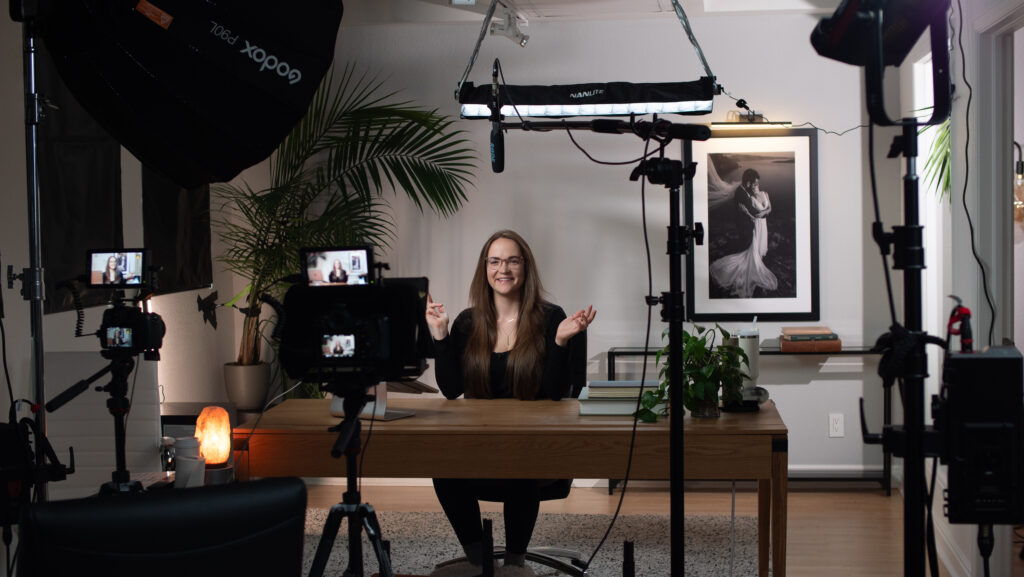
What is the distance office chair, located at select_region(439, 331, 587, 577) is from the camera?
3424 millimetres

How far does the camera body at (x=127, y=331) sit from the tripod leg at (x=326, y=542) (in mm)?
755

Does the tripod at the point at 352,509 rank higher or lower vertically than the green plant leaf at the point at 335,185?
lower

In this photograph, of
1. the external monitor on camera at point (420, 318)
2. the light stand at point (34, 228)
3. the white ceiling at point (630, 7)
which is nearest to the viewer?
the external monitor on camera at point (420, 318)

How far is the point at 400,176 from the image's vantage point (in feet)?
15.1

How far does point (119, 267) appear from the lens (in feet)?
8.09

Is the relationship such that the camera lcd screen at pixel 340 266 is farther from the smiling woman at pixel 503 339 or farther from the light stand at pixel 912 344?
the smiling woman at pixel 503 339

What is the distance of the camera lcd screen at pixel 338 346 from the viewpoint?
2.04m

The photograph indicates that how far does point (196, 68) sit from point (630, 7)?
3.23 m

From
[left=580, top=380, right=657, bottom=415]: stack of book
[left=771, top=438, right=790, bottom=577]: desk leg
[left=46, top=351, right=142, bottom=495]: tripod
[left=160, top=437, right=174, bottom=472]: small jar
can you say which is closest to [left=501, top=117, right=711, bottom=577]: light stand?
[left=771, top=438, right=790, bottom=577]: desk leg

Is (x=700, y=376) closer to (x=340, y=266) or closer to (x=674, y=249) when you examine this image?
(x=674, y=249)

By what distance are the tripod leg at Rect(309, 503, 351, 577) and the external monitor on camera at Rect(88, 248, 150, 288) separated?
0.87m

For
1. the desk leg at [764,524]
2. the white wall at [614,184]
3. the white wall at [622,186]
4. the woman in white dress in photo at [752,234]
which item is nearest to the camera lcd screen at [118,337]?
the desk leg at [764,524]

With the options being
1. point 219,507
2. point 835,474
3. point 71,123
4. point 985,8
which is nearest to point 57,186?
point 71,123

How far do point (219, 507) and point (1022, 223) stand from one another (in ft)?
14.0
